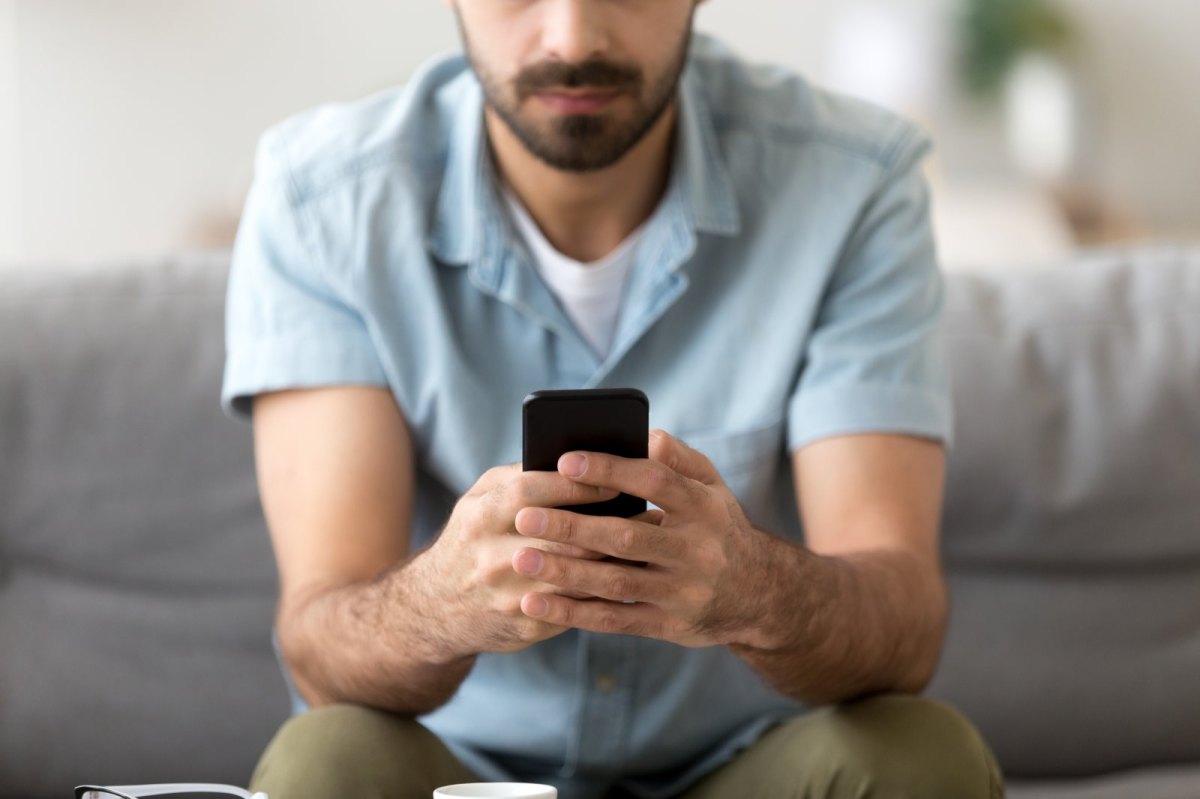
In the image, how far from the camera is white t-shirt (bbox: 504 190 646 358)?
127 centimetres

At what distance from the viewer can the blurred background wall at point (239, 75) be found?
3641 millimetres

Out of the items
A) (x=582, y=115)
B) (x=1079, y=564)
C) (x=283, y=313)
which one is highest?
(x=582, y=115)

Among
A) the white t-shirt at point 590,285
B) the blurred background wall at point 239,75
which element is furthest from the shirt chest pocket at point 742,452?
the blurred background wall at point 239,75

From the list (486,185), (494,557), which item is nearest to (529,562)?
(494,557)

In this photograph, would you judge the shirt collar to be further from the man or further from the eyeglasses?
the eyeglasses

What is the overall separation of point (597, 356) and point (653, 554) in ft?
1.30

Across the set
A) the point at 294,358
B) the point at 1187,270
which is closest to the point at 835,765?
the point at 294,358

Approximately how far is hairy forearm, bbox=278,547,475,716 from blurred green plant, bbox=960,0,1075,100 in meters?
3.08

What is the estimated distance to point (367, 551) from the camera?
1156mm

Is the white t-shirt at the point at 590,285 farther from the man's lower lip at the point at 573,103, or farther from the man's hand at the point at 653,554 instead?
the man's hand at the point at 653,554

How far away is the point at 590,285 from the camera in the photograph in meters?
1.27

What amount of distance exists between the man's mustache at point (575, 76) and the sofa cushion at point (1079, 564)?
52 centimetres

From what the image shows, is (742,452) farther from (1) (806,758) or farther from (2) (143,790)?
(2) (143,790)

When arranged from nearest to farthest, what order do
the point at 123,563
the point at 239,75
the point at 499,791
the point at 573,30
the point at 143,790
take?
the point at 499,791 < the point at 143,790 < the point at 573,30 < the point at 123,563 < the point at 239,75
